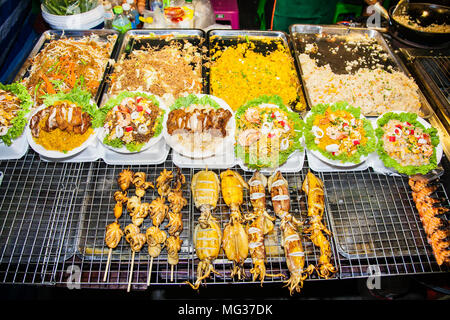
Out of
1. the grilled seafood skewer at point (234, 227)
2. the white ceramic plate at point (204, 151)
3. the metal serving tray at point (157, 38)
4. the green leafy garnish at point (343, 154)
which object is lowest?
the grilled seafood skewer at point (234, 227)

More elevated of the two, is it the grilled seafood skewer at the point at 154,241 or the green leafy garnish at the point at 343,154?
the green leafy garnish at the point at 343,154

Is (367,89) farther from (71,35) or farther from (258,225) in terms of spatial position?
(71,35)

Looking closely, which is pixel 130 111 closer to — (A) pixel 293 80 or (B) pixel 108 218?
(B) pixel 108 218

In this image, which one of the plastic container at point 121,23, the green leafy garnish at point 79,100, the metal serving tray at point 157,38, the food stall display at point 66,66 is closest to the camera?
the green leafy garnish at point 79,100

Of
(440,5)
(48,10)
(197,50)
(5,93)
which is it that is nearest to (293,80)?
(197,50)

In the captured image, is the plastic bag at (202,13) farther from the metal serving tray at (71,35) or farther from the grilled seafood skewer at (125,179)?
the grilled seafood skewer at (125,179)

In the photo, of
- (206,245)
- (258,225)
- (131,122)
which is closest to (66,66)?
(131,122)

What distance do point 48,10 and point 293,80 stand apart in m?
4.93

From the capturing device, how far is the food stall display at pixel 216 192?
3.10 metres

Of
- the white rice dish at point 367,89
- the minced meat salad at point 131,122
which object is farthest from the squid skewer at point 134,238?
the white rice dish at point 367,89

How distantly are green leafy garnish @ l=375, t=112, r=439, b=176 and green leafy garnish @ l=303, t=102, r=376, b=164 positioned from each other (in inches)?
5.2

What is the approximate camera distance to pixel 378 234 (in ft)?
10.8

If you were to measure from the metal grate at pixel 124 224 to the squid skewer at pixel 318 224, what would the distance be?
14cm

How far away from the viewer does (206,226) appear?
3135 mm
